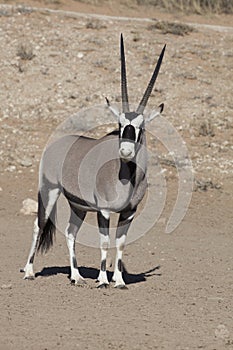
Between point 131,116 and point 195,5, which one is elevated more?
point 131,116

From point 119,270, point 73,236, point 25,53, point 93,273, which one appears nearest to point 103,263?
point 119,270

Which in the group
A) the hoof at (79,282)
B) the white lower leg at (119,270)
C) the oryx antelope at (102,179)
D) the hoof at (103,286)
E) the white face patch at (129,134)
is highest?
the white face patch at (129,134)

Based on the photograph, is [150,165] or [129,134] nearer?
[129,134]

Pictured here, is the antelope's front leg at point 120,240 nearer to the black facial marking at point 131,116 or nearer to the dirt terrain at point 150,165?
the dirt terrain at point 150,165

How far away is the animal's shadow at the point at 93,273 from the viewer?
33.8 ft

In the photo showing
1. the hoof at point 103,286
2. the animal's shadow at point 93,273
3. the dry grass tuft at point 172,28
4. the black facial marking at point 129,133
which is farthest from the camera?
the dry grass tuft at point 172,28

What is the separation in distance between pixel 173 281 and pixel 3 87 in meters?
12.4

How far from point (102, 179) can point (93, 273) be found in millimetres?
1557

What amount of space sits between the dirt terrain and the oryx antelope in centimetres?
49

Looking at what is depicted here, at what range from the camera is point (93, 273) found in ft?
35.1

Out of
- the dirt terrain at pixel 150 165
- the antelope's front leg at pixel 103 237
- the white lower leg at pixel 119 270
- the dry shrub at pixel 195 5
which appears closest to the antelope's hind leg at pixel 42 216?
the dirt terrain at pixel 150 165

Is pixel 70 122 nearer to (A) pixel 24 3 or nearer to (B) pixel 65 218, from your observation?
(B) pixel 65 218

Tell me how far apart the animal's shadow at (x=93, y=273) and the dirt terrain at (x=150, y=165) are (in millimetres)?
20

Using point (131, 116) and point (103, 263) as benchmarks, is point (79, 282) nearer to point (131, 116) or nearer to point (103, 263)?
point (103, 263)
